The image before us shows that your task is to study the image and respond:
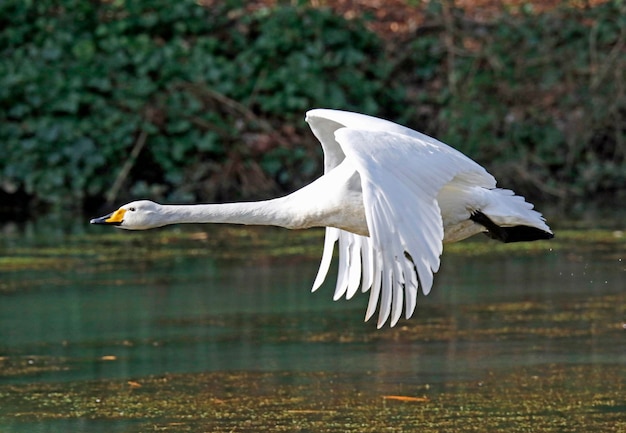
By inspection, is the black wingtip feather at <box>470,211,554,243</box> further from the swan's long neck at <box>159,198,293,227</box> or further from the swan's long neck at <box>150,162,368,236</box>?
the swan's long neck at <box>159,198,293,227</box>

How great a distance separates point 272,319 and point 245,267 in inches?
86.9

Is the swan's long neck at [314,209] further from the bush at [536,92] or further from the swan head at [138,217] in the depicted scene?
the bush at [536,92]

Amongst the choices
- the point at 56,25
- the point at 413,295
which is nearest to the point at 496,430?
the point at 413,295

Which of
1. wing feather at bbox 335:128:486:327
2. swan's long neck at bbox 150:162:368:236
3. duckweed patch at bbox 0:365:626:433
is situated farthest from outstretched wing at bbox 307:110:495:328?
duckweed patch at bbox 0:365:626:433

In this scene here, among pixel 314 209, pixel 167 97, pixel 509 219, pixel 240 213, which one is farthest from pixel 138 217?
pixel 167 97

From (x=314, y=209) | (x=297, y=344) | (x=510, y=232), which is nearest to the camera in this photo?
(x=314, y=209)

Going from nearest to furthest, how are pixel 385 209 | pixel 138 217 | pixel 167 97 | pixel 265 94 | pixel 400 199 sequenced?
1. pixel 385 209
2. pixel 400 199
3. pixel 138 217
4. pixel 167 97
5. pixel 265 94

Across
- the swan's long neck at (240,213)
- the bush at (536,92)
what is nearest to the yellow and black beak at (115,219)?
the swan's long neck at (240,213)

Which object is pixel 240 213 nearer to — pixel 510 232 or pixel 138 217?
pixel 138 217

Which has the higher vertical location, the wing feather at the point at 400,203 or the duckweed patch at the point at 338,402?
the wing feather at the point at 400,203

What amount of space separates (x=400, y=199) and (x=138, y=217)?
178cm

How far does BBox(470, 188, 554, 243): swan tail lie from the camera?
24.5 feet

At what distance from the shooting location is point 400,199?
19.6 feet

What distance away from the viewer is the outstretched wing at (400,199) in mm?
5789
